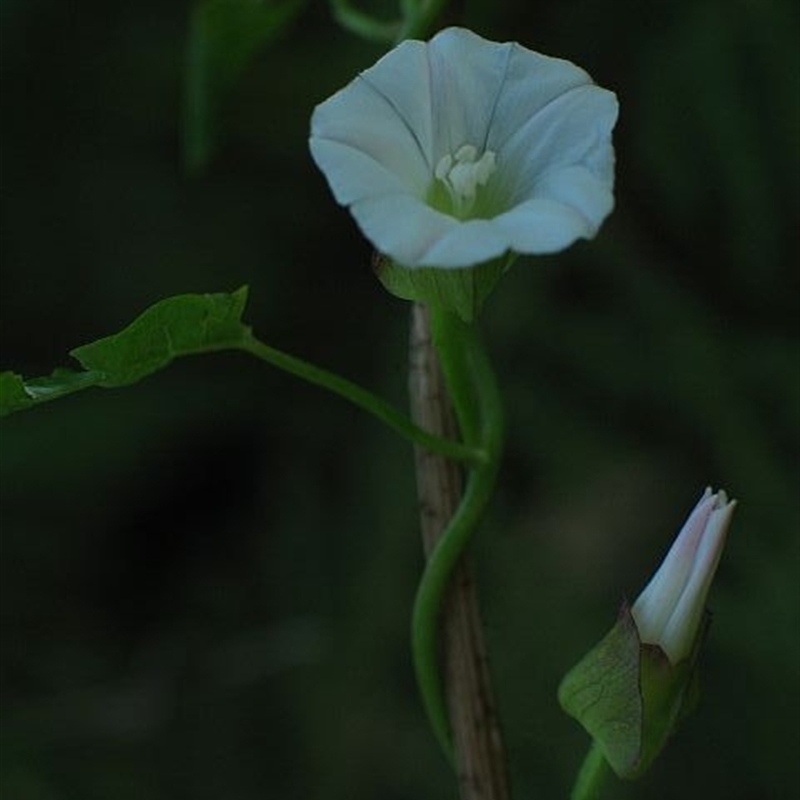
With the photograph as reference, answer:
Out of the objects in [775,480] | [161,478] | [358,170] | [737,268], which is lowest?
[161,478]

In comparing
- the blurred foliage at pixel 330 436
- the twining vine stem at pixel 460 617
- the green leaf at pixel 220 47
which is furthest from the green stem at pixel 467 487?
the blurred foliage at pixel 330 436

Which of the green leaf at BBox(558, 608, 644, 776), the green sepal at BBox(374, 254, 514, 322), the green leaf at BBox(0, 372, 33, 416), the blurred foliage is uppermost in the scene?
the green sepal at BBox(374, 254, 514, 322)

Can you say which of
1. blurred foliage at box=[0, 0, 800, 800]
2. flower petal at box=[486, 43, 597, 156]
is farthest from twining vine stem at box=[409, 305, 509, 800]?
blurred foliage at box=[0, 0, 800, 800]

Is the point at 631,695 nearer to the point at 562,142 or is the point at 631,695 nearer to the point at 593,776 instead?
the point at 593,776

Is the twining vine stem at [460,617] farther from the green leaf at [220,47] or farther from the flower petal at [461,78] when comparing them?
the green leaf at [220,47]

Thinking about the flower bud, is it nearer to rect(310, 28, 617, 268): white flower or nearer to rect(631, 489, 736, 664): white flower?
rect(631, 489, 736, 664): white flower

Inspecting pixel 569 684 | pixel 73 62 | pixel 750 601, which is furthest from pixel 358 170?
pixel 73 62

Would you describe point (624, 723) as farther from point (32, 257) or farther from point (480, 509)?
point (32, 257)
